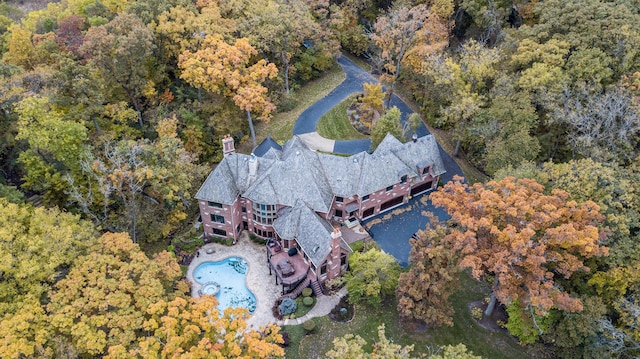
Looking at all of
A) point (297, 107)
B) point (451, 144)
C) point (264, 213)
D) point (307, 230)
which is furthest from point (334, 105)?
point (307, 230)

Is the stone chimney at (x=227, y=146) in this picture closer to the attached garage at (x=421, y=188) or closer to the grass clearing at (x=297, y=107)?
the grass clearing at (x=297, y=107)

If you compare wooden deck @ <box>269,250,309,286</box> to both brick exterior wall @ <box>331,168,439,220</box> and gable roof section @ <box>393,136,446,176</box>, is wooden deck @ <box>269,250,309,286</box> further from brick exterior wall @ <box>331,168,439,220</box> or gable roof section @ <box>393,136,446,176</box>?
gable roof section @ <box>393,136,446,176</box>

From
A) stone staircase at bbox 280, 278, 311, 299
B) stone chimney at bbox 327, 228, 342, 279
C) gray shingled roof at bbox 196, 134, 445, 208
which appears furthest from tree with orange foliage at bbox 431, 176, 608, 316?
stone staircase at bbox 280, 278, 311, 299

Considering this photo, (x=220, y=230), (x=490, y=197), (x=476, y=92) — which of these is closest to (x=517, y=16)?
(x=476, y=92)

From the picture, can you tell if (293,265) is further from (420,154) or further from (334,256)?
(420,154)

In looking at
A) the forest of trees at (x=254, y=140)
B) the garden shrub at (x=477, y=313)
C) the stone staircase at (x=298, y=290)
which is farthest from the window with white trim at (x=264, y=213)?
the garden shrub at (x=477, y=313)

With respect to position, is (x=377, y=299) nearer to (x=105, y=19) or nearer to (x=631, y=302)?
(x=631, y=302)
